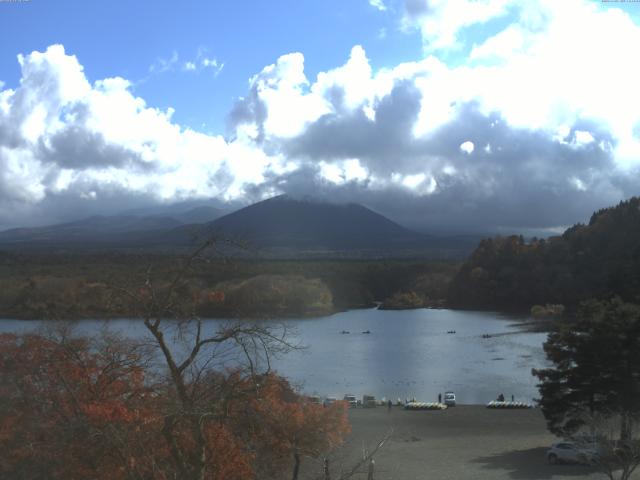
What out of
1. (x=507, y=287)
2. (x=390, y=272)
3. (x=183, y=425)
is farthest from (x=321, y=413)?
(x=390, y=272)

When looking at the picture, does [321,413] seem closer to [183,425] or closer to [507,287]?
[183,425]

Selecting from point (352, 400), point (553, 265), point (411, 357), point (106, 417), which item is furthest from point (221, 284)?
point (553, 265)

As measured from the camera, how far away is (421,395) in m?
20.6

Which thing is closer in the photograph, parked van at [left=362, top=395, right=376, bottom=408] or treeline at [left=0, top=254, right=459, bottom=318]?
treeline at [left=0, top=254, right=459, bottom=318]

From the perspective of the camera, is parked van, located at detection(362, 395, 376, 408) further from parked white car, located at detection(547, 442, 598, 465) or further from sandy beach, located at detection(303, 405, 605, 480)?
parked white car, located at detection(547, 442, 598, 465)

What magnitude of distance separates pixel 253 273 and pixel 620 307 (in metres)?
28.4

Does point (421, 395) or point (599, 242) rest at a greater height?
point (599, 242)

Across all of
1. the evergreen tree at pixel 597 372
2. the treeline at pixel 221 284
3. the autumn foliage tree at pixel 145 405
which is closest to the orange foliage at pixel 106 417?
the autumn foliage tree at pixel 145 405

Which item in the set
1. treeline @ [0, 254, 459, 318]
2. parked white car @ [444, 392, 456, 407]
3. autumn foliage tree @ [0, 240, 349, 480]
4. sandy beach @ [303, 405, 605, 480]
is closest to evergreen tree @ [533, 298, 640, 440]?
sandy beach @ [303, 405, 605, 480]

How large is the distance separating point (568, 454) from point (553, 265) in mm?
39566

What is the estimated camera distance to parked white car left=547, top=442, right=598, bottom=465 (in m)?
9.55

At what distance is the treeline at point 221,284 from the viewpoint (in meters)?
5.93

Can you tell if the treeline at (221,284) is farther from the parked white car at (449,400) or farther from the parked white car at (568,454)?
the parked white car at (449,400)

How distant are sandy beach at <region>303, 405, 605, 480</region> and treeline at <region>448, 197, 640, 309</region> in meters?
23.4
